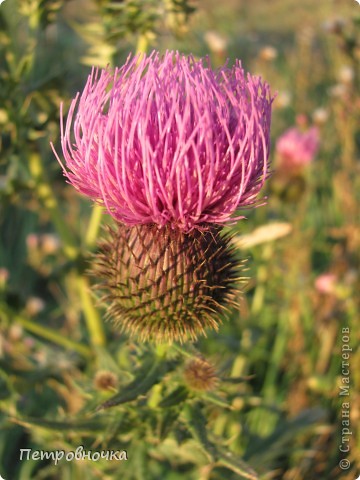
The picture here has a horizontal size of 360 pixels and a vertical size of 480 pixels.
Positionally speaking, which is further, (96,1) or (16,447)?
(16,447)

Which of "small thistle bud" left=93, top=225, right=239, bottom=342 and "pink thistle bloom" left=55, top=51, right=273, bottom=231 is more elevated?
"pink thistle bloom" left=55, top=51, right=273, bottom=231

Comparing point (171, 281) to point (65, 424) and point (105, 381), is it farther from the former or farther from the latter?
point (65, 424)

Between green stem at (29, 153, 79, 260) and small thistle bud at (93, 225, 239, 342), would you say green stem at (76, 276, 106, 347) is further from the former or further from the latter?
small thistle bud at (93, 225, 239, 342)

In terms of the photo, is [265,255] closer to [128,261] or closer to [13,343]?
[128,261]

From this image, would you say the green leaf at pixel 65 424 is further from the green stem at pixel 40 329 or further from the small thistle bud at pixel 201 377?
the green stem at pixel 40 329

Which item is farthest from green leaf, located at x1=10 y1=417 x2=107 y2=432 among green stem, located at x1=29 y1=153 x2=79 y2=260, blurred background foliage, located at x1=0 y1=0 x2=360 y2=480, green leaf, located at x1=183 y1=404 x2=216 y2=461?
green stem, located at x1=29 y1=153 x2=79 y2=260

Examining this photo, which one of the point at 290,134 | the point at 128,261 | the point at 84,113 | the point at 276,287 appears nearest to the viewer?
the point at 84,113

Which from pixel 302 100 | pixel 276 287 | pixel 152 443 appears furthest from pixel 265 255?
pixel 302 100
